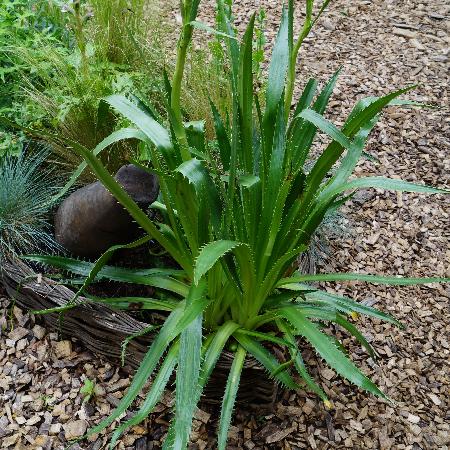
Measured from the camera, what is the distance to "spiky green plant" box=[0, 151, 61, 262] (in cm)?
221

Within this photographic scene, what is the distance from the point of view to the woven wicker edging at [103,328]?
1.88m

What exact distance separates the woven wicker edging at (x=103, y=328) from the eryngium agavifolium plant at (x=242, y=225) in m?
0.10

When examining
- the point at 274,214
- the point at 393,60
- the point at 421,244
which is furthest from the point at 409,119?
the point at 274,214

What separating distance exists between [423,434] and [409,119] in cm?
189

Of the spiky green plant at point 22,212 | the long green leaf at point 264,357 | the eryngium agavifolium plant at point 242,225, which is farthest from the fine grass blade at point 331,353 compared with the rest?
the spiky green plant at point 22,212

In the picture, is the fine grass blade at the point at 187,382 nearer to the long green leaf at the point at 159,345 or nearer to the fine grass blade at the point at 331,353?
the long green leaf at the point at 159,345

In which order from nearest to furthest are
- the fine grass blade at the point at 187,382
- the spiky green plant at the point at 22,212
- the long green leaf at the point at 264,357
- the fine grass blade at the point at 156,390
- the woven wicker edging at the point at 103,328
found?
the fine grass blade at the point at 187,382 → the fine grass blade at the point at 156,390 → the long green leaf at the point at 264,357 → the woven wicker edging at the point at 103,328 → the spiky green plant at the point at 22,212

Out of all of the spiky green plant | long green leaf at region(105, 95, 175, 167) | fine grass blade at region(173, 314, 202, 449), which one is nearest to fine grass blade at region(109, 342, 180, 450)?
fine grass blade at region(173, 314, 202, 449)

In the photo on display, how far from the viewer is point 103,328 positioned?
76.9 inches

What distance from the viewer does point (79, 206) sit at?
2.04 m

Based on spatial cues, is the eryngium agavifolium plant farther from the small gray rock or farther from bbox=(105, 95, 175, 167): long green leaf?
the small gray rock

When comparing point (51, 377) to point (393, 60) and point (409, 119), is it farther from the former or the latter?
point (393, 60)

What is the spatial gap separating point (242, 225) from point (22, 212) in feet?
3.16

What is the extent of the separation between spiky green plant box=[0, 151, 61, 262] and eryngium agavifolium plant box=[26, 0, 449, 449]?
396mm
